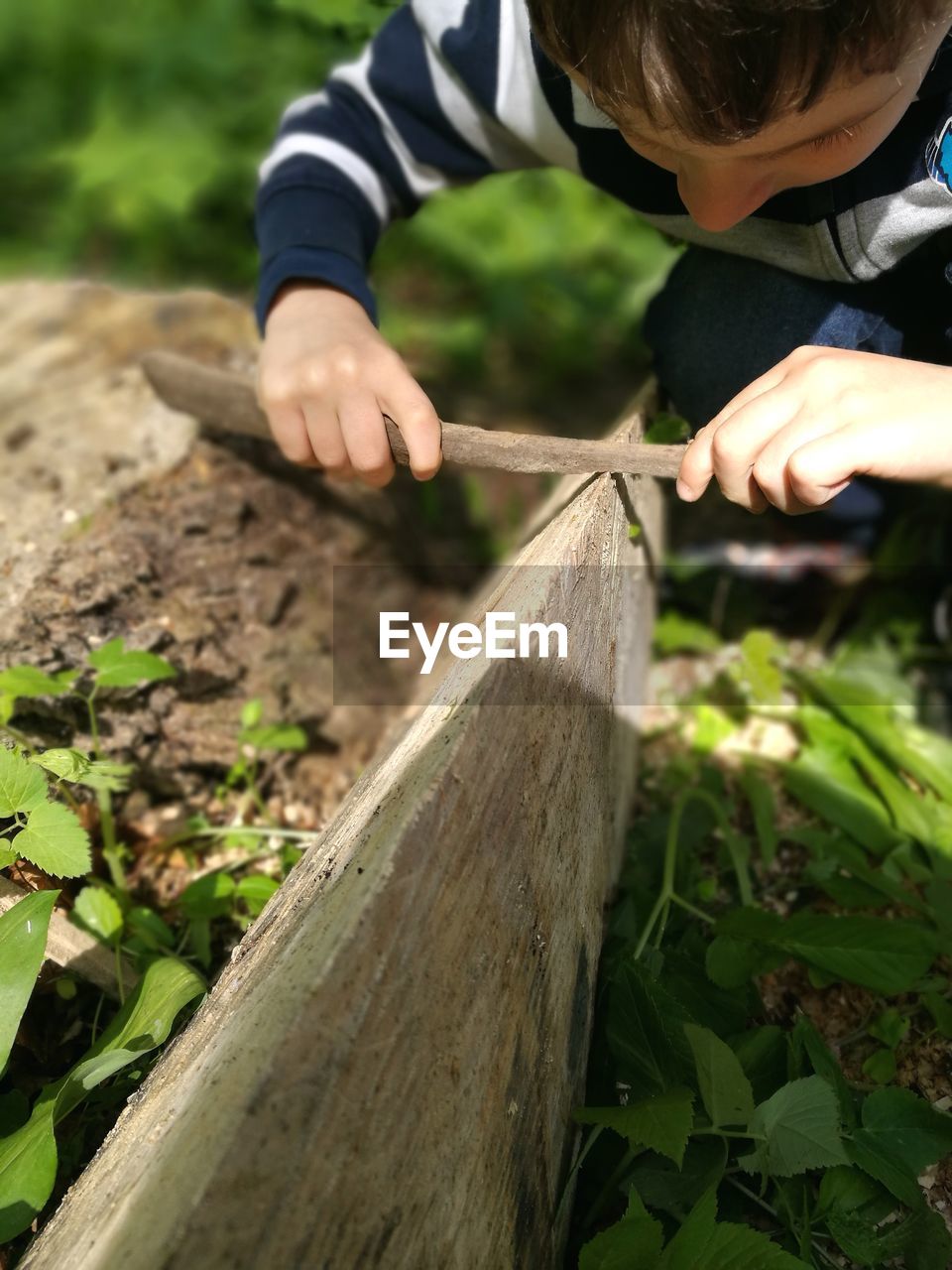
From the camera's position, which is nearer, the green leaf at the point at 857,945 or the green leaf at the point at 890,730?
the green leaf at the point at 857,945

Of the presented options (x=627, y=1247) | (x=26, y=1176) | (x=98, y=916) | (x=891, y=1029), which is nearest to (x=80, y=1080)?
(x=26, y=1176)

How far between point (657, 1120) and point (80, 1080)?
0.61 meters

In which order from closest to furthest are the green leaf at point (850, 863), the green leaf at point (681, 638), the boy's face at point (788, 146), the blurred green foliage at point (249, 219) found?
the boy's face at point (788, 146)
the green leaf at point (850, 863)
the green leaf at point (681, 638)
the blurred green foliage at point (249, 219)

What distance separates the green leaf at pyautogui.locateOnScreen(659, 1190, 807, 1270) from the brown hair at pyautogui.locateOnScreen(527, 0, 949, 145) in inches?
42.6

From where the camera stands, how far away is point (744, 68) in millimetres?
894

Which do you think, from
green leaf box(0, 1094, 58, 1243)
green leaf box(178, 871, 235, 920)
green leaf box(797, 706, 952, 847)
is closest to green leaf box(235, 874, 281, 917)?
green leaf box(178, 871, 235, 920)

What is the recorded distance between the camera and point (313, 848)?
1.12 metres

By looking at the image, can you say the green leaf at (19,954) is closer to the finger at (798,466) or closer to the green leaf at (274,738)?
the green leaf at (274,738)

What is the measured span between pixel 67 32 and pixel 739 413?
13.2ft

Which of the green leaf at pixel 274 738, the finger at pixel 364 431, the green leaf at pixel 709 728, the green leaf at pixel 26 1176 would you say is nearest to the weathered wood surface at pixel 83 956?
the green leaf at pixel 26 1176

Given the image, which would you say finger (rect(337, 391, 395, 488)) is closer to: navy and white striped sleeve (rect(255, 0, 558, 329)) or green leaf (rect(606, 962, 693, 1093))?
navy and white striped sleeve (rect(255, 0, 558, 329))

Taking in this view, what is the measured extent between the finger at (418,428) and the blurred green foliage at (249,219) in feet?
4.95

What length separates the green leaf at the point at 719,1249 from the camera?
93cm

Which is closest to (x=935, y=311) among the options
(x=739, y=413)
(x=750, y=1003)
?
(x=739, y=413)
